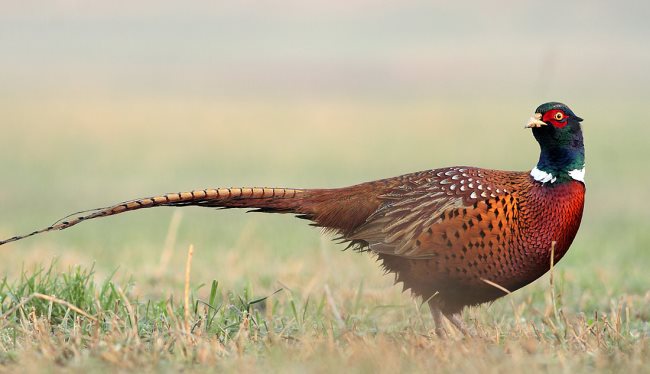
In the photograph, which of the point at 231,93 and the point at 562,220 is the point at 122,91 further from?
the point at 562,220

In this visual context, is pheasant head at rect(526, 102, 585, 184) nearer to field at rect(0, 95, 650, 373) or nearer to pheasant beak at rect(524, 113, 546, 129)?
pheasant beak at rect(524, 113, 546, 129)

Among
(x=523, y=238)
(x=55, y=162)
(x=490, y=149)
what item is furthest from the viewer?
(x=490, y=149)

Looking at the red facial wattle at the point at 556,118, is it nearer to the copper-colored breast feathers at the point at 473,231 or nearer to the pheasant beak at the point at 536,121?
the pheasant beak at the point at 536,121

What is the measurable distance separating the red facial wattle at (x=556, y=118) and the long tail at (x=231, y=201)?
4.65 feet

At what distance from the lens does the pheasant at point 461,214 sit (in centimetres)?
593

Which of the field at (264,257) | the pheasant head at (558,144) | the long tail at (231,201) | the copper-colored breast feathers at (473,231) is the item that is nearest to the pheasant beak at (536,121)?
the pheasant head at (558,144)

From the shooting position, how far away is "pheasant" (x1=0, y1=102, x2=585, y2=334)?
5926 millimetres

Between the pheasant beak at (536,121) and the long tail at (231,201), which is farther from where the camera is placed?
the pheasant beak at (536,121)

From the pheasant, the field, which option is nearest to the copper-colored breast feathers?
the pheasant

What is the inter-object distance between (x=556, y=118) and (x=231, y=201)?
6.07 feet

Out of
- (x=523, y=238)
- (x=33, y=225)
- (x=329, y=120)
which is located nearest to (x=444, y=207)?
(x=523, y=238)

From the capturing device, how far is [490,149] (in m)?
26.1

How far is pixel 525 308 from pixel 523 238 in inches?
59.2

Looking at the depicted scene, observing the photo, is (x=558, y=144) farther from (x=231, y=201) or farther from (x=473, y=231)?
(x=231, y=201)
